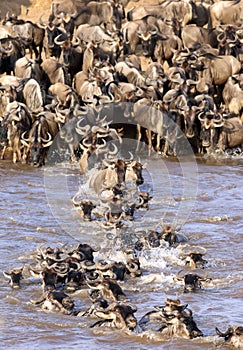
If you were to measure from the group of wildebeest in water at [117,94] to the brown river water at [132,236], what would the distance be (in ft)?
0.79

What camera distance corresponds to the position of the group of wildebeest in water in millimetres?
15632

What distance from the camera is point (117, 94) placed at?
67.4ft

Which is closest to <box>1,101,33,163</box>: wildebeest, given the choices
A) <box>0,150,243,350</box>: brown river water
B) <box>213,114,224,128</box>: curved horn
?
<box>0,150,243,350</box>: brown river water

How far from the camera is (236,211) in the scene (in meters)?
16.4

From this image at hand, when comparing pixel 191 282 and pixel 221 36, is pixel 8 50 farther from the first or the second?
pixel 191 282

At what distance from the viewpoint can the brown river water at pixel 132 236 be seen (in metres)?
11.1

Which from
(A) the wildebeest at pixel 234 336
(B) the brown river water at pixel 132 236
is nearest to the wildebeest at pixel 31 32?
(B) the brown river water at pixel 132 236

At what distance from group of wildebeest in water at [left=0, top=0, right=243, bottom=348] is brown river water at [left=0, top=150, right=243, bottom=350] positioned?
0.79 ft

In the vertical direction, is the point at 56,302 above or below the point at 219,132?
below

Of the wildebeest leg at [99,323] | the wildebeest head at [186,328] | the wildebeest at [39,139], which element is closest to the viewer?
the wildebeest head at [186,328]

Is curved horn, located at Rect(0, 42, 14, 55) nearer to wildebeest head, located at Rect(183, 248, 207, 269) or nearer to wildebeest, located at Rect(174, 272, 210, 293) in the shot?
wildebeest head, located at Rect(183, 248, 207, 269)

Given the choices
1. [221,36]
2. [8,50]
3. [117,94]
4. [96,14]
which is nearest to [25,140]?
[117,94]

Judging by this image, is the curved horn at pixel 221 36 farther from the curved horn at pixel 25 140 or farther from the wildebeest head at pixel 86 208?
the wildebeest head at pixel 86 208

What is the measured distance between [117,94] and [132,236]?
21.3 feet
